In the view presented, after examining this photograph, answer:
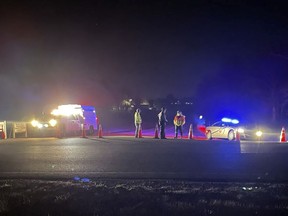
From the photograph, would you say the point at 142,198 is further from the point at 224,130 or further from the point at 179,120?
the point at 179,120

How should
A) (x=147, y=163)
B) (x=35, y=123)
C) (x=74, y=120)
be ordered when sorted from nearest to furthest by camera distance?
1. (x=147, y=163)
2. (x=35, y=123)
3. (x=74, y=120)

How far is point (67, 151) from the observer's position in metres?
17.0

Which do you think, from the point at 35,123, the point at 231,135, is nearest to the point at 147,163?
the point at 231,135

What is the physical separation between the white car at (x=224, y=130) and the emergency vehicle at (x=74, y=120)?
7868mm

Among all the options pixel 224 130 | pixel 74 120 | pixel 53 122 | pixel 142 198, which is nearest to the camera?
pixel 142 198

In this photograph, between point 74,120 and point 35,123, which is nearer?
point 35,123

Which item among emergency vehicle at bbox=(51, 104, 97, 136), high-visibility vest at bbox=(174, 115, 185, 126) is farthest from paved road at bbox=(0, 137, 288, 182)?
emergency vehicle at bbox=(51, 104, 97, 136)

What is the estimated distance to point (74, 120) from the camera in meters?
29.8

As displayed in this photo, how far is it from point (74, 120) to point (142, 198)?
22523mm

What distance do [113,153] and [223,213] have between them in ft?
31.4

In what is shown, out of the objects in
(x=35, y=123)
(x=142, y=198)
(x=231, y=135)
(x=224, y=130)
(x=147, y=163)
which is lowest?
(x=142, y=198)

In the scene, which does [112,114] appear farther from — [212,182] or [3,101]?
[212,182]

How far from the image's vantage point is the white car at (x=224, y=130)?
23703mm

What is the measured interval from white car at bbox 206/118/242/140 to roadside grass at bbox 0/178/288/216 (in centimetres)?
1422
